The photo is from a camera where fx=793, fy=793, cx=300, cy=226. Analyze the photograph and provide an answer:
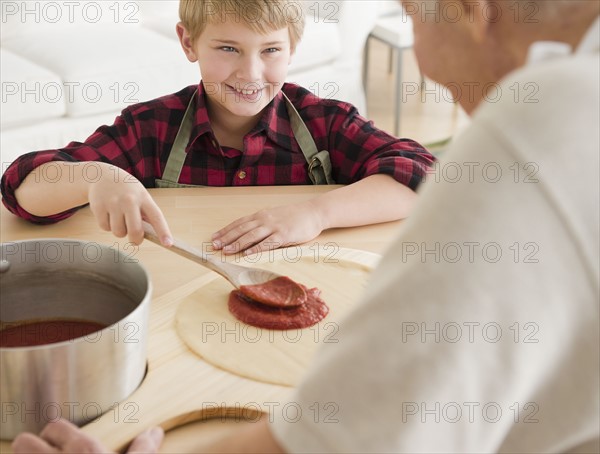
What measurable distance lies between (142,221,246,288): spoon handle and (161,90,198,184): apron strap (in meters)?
0.52

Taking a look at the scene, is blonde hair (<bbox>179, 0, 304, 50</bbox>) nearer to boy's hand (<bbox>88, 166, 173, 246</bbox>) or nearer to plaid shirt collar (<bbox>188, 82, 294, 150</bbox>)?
plaid shirt collar (<bbox>188, 82, 294, 150</bbox>)

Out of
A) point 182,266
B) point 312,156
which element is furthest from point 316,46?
point 182,266

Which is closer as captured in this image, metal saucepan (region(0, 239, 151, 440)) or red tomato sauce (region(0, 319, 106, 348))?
metal saucepan (region(0, 239, 151, 440))

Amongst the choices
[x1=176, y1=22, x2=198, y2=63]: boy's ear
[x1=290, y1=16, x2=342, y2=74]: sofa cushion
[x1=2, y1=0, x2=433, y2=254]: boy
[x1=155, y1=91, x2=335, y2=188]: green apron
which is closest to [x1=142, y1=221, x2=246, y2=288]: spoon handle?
[x1=2, y1=0, x2=433, y2=254]: boy

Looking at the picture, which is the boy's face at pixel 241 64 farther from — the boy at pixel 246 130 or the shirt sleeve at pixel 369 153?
the shirt sleeve at pixel 369 153

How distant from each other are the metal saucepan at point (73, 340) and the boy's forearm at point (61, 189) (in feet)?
1.08

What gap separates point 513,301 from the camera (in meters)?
0.46

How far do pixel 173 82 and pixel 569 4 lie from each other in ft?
8.22

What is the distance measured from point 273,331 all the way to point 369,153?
2.13ft

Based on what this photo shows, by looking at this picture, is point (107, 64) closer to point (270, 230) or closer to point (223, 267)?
point (270, 230)

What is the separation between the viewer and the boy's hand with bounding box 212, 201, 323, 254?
113cm

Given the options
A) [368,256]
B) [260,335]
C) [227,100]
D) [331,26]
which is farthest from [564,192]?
[331,26]

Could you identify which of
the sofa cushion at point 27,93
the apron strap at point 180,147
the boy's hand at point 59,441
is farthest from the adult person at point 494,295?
the sofa cushion at point 27,93

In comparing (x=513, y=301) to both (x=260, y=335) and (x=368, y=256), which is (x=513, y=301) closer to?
(x=260, y=335)
